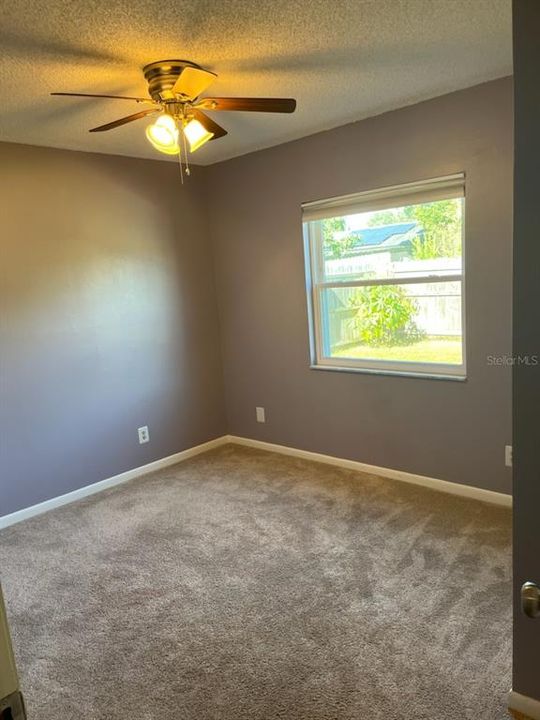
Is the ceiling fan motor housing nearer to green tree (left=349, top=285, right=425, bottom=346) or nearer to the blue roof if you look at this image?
the blue roof

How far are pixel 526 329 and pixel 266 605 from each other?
1575 millimetres

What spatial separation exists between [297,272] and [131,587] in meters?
2.28

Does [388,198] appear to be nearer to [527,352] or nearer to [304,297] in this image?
[304,297]

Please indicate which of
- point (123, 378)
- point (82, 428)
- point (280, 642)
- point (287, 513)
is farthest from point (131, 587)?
point (123, 378)

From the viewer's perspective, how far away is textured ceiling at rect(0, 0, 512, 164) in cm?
176

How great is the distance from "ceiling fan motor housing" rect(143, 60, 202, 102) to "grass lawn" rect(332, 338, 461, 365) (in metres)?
2.02

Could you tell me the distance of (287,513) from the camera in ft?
10.0

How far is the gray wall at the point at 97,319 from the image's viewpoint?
3156 mm

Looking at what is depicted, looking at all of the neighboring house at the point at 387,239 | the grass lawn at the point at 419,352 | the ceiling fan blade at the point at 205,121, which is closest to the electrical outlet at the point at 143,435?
the grass lawn at the point at 419,352

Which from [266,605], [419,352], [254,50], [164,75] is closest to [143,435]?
[266,605]

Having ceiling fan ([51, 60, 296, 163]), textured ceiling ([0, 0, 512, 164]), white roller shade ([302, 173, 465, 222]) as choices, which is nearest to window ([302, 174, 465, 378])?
white roller shade ([302, 173, 465, 222])

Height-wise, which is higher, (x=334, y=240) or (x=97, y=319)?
(x=334, y=240)

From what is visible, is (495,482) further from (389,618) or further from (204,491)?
(204,491)

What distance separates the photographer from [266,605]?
7.28 feet
